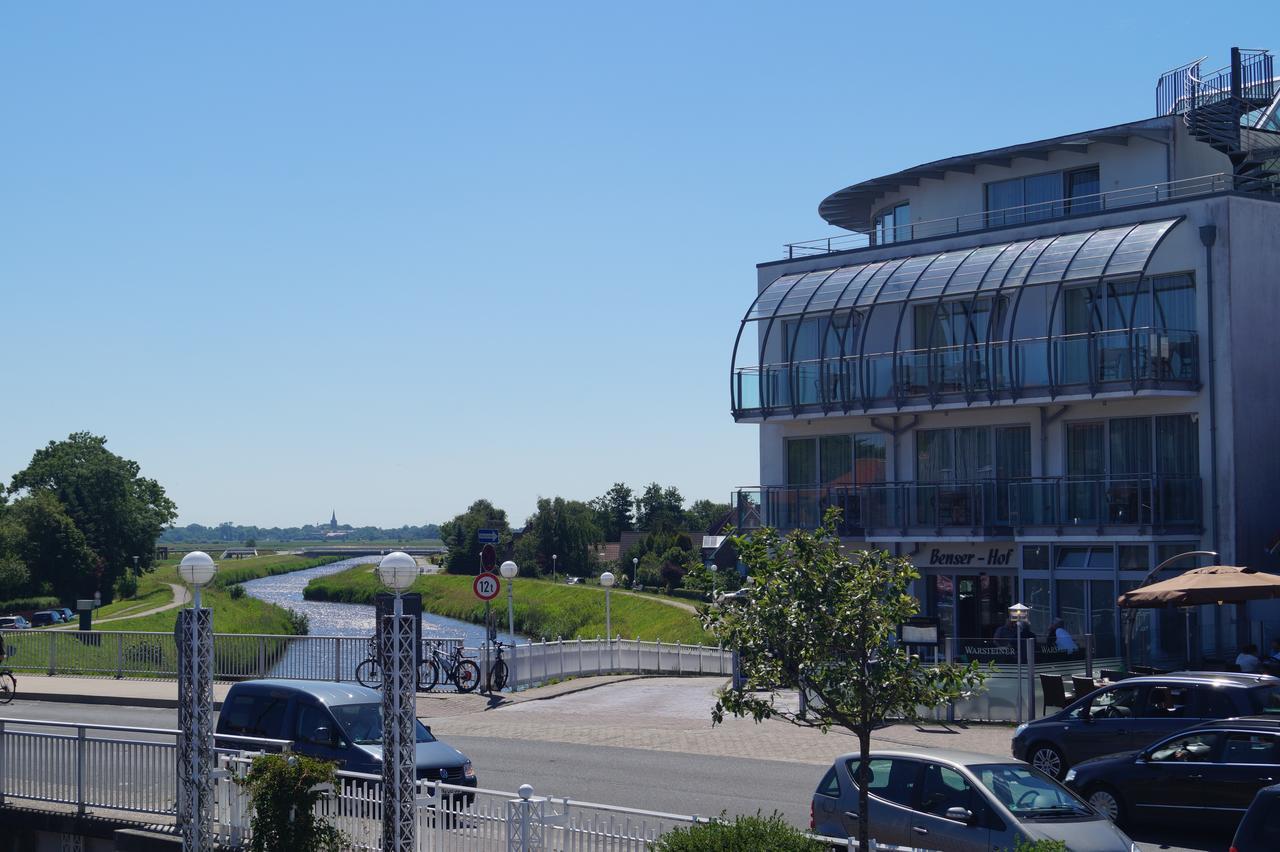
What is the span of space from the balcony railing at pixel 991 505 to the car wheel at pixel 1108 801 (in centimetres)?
1479

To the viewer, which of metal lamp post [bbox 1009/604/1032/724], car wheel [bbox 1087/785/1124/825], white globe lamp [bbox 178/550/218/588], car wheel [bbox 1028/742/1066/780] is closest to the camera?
white globe lamp [bbox 178/550/218/588]

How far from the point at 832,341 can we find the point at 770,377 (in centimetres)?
185

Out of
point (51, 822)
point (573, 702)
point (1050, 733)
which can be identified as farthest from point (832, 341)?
point (51, 822)

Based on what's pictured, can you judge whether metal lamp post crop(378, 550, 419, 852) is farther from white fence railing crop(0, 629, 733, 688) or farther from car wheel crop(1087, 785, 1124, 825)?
white fence railing crop(0, 629, 733, 688)

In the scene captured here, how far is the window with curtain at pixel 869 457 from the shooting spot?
37062mm

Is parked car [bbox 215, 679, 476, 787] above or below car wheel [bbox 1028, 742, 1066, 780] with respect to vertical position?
above

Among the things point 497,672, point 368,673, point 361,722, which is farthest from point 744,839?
point 368,673

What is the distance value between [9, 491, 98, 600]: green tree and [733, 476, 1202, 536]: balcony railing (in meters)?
75.5

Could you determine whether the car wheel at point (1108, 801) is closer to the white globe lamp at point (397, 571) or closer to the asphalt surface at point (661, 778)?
the asphalt surface at point (661, 778)

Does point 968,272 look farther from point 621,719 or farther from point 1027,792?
point 1027,792

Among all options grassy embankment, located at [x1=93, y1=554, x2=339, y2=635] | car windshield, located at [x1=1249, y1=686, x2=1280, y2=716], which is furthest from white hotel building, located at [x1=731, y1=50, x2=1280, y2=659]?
grassy embankment, located at [x1=93, y1=554, x2=339, y2=635]

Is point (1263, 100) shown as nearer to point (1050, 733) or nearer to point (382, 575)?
point (1050, 733)

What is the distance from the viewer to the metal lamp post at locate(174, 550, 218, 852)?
14000 millimetres

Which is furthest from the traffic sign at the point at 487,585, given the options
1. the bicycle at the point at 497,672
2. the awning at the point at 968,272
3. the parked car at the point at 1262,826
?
the parked car at the point at 1262,826
